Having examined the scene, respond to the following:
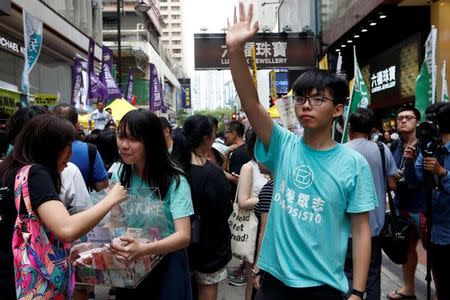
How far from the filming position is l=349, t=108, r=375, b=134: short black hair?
4.39 m

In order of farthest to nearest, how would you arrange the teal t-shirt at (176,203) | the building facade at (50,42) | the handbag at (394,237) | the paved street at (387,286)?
1. the building facade at (50,42)
2. the paved street at (387,286)
3. the handbag at (394,237)
4. the teal t-shirt at (176,203)

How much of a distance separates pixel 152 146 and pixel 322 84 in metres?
0.95

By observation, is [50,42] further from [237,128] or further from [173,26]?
[173,26]

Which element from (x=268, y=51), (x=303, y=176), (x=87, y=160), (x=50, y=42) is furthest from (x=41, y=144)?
(x=50, y=42)

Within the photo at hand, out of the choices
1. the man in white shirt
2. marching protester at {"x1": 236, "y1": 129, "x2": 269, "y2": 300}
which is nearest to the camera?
marching protester at {"x1": 236, "y1": 129, "x2": 269, "y2": 300}

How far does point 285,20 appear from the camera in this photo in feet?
103

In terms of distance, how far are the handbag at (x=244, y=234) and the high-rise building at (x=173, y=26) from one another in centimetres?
14372

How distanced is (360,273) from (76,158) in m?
3.16

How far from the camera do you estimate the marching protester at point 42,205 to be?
2.14 meters

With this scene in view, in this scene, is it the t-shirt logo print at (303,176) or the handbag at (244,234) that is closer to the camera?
the t-shirt logo print at (303,176)

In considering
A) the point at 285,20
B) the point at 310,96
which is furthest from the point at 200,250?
the point at 285,20

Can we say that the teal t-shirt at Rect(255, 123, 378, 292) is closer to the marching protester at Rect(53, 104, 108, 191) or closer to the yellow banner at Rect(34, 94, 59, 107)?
the marching protester at Rect(53, 104, 108, 191)

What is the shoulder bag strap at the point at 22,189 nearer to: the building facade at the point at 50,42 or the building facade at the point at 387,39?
the building facade at the point at 387,39

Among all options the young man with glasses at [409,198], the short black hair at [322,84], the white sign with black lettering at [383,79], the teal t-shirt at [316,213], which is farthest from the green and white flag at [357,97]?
the white sign with black lettering at [383,79]
